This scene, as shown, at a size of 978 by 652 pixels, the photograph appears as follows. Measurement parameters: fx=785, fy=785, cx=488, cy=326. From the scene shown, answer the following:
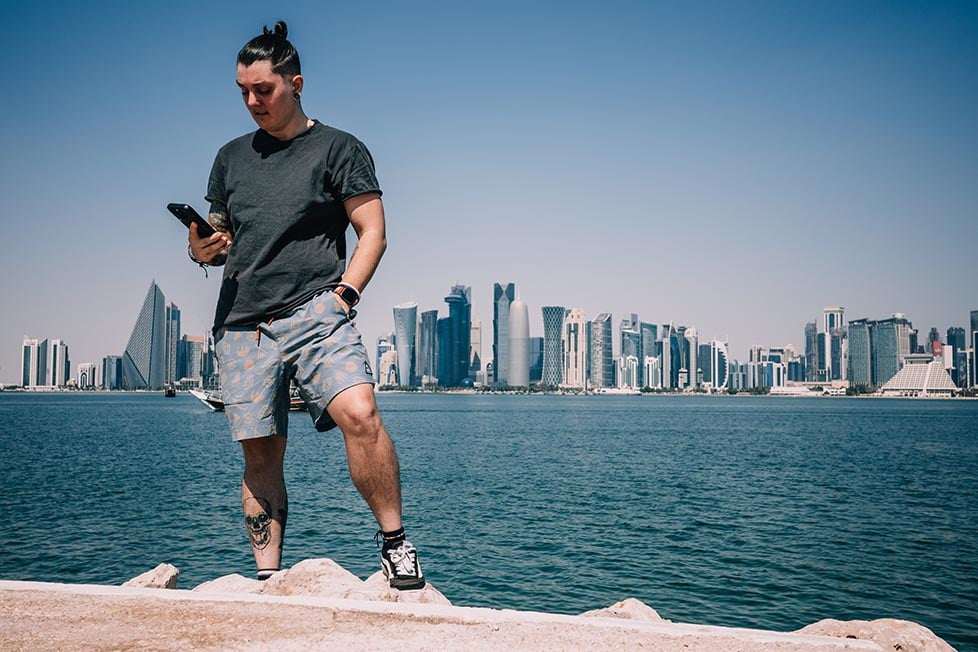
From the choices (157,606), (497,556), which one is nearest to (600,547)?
(497,556)

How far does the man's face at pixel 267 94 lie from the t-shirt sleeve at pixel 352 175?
310 mm

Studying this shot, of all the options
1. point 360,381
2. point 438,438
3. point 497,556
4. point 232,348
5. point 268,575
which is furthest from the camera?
point 438,438

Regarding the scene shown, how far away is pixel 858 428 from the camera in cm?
7819

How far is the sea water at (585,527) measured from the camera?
560 inches

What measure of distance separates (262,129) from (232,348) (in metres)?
1.04

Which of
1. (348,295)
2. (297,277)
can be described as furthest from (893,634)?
(297,277)

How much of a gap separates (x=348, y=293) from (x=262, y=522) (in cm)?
130

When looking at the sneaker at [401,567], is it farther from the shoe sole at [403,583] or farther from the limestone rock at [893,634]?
the limestone rock at [893,634]

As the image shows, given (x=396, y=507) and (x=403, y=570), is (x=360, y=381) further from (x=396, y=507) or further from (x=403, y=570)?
(x=403, y=570)

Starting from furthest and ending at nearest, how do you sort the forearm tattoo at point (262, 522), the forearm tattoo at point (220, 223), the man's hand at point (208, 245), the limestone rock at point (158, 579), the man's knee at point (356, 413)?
the limestone rock at point (158, 579) → the forearm tattoo at point (262, 522) → the forearm tattoo at point (220, 223) → the man's hand at point (208, 245) → the man's knee at point (356, 413)

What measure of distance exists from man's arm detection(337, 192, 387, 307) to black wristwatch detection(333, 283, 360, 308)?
3cm

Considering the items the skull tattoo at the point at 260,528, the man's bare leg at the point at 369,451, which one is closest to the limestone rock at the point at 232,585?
the skull tattoo at the point at 260,528

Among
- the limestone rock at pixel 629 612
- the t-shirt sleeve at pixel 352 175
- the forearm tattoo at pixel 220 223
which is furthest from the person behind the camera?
the limestone rock at pixel 629 612

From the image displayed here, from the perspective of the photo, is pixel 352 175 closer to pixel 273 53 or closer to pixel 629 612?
pixel 273 53
